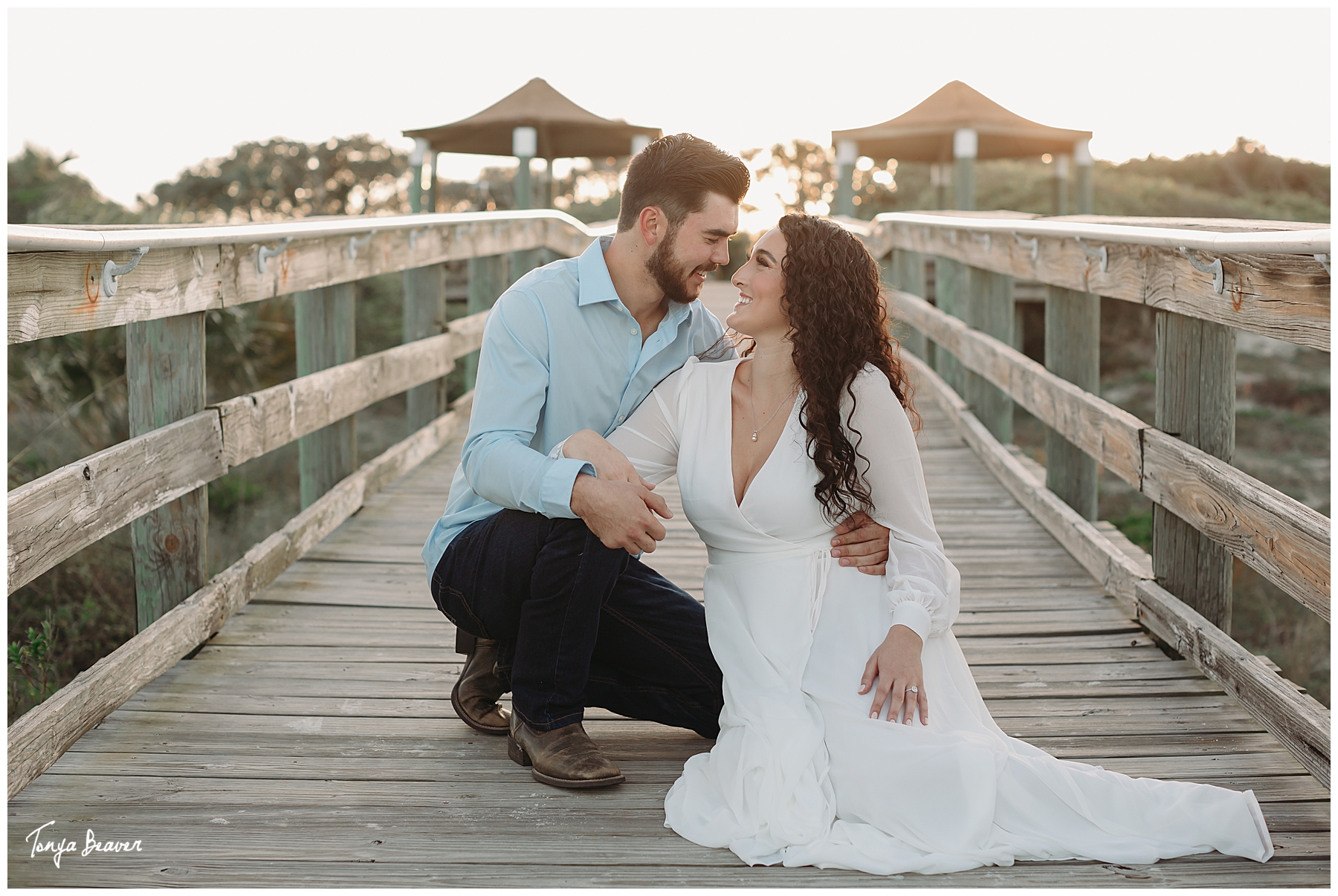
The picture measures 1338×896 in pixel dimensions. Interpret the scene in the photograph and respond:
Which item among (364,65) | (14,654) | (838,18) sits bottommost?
(14,654)

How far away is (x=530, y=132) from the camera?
15.0 metres

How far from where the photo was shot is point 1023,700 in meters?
2.79

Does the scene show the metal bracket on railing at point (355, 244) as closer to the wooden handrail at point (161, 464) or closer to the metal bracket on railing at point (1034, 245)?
the wooden handrail at point (161, 464)

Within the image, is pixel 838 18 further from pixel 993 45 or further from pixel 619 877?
pixel 993 45

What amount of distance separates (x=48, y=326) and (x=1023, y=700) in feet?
7.49

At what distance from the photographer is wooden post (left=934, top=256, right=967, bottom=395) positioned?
6344 mm

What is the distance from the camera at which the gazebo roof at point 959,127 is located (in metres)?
14.5

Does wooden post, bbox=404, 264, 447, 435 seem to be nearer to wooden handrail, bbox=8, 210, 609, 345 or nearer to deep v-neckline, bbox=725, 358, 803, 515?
wooden handrail, bbox=8, 210, 609, 345

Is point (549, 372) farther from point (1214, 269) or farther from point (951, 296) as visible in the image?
point (951, 296)

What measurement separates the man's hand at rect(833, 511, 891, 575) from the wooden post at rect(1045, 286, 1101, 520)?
6.28 feet

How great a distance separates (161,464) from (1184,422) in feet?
8.33

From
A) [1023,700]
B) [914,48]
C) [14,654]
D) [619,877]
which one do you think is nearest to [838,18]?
[1023,700]

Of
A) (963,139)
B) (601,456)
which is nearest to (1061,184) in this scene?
(963,139)

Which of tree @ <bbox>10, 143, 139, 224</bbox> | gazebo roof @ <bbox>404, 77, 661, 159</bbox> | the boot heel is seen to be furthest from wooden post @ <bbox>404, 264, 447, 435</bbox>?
gazebo roof @ <bbox>404, 77, 661, 159</bbox>
